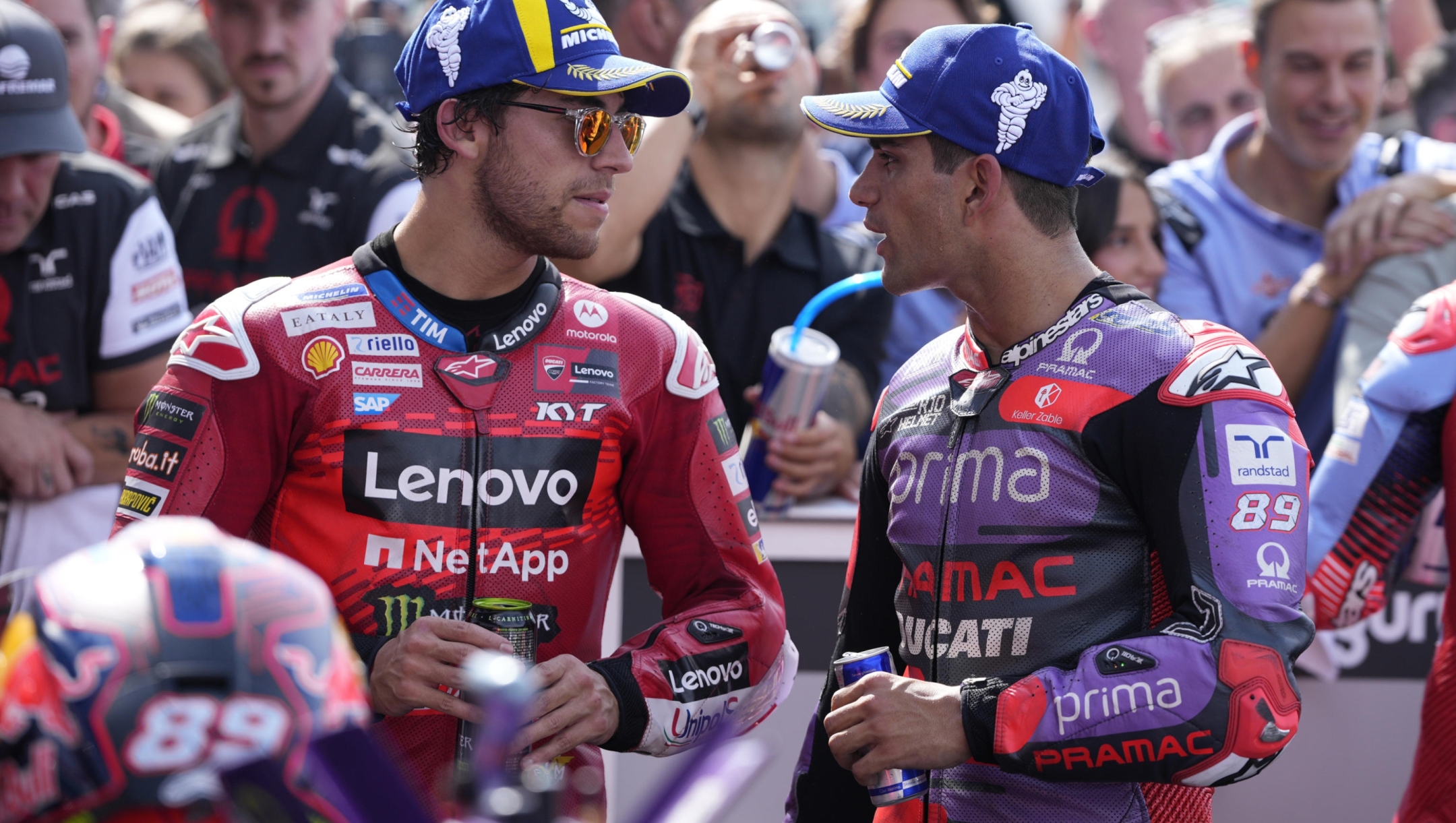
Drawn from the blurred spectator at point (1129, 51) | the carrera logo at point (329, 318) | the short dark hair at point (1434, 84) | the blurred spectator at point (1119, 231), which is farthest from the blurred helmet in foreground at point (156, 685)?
the short dark hair at point (1434, 84)

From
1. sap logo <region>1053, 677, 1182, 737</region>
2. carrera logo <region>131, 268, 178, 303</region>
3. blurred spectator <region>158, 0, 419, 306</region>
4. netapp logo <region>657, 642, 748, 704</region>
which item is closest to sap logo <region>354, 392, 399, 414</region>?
netapp logo <region>657, 642, 748, 704</region>

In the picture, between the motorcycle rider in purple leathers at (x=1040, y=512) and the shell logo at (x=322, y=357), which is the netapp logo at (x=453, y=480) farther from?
the motorcycle rider in purple leathers at (x=1040, y=512)

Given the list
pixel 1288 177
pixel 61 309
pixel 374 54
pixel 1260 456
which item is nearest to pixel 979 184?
pixel 1260 456

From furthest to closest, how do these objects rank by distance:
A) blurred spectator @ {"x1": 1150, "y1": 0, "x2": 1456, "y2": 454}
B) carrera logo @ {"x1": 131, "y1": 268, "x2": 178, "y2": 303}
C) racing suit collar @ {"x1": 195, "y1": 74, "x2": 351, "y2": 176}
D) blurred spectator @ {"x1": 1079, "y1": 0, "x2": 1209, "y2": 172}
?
blurred spectator @ {"x1": 1079, "y1": 0, "x2": 1209, "y2": 172}, racing suit collar @ {"x1": 195, "y1": 74, "x2": 351, "y2": 176}, blurred spectator @ {"x1": 1150, "y1": 0, "x2": 1456, "y2": 454}, carrera logo @ {"x1": 131, "y1": 268, "x2": 178, "y2": 303}

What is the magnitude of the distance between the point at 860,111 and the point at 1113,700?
1.20 m

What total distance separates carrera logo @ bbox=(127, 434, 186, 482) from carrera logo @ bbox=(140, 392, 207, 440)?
24 millimetres

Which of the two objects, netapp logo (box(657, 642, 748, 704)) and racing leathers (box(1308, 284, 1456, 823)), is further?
racing leathers (box(1308, 284, 1456, 823))

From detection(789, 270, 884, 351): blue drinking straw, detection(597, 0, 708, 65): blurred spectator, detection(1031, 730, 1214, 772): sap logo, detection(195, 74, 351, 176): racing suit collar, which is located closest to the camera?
detection(1031, 730, 1214, 772): sap logo

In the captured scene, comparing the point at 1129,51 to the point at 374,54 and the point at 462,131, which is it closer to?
the point at 374,54

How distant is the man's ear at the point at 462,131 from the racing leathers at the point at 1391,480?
2.01 metres

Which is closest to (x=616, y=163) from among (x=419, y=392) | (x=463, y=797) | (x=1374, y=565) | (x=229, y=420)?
(x=419, y=392)

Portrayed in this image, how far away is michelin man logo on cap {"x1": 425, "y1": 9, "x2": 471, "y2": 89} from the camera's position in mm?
2846

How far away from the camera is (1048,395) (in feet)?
8.46

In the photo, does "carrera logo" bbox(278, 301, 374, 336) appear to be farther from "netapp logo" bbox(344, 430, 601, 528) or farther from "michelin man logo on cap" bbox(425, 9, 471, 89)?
"michelin man logo on cap" bbox(425, 9, 471, 89)
